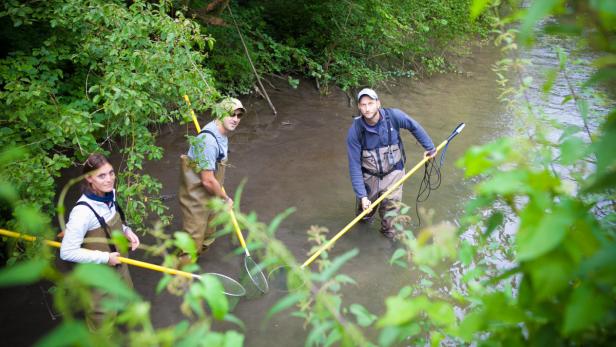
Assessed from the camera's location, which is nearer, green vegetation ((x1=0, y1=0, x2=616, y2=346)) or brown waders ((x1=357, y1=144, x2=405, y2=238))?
green vegetation ((x1=0, y1=0, x2=616, y2=346))

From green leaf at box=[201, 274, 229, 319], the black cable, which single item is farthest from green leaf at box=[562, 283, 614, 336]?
the black cable

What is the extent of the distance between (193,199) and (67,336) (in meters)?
3.77

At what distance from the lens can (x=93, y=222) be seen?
323 cm

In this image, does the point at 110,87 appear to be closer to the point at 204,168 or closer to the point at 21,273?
the point at 204,168

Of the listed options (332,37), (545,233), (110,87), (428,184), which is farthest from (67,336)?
(332,37)

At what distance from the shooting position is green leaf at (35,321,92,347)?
2.51ft

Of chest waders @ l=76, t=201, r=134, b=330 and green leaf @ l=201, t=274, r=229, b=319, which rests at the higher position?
green leaf @ l=201, t=274, r=229, b=319

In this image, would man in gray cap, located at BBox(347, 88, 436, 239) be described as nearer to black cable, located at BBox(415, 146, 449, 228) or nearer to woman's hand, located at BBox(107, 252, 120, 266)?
black cable, located at BBox(415, 146, 449, 228)

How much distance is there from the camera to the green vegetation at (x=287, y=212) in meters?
0.92

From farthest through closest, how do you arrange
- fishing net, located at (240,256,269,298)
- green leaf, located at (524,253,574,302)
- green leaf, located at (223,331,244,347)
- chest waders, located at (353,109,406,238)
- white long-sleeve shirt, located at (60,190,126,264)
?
chest waders, located at (353,109,406,238), fishing net, located at (240,256,269,298), white long-sleeve shirt, located at (60,190,126,264), green leaf, located at (223,331,244,347), green leaf, located at (524,253,574,302)

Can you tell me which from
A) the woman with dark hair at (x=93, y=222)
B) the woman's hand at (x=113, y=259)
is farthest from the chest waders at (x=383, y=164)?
the woman's hand at (x=113, y=259)

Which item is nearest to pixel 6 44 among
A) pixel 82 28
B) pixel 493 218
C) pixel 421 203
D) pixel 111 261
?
pixel 82 28

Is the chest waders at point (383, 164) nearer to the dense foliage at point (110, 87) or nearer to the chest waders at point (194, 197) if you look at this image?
the chest waders at point (194, 197)

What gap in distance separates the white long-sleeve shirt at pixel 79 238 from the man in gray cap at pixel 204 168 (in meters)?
1.12
